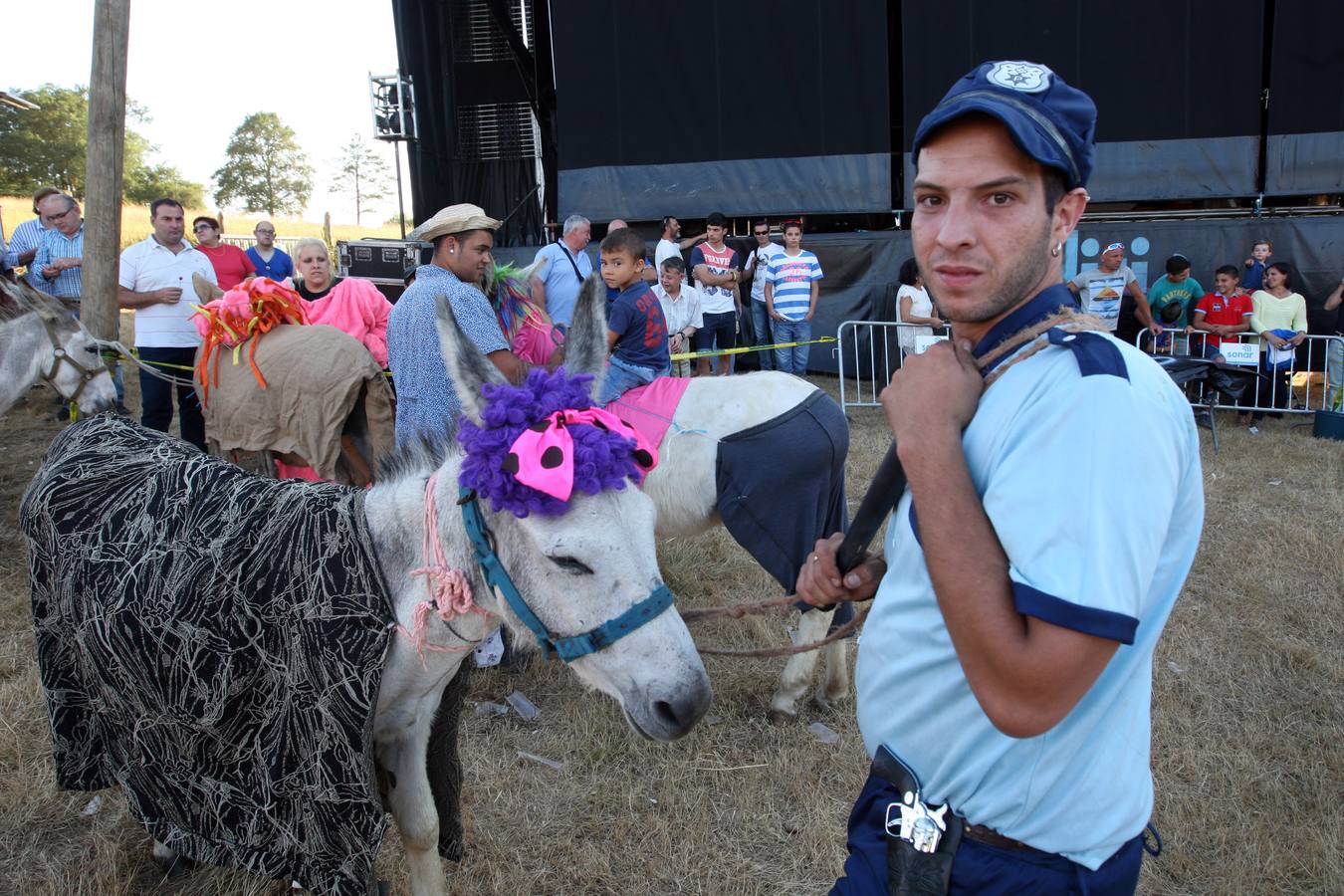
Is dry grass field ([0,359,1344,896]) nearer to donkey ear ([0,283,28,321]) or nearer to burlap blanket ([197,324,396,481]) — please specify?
Answer: burlap blanket ([197,324,396,481])

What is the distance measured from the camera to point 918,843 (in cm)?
130

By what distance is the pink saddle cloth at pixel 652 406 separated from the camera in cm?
408

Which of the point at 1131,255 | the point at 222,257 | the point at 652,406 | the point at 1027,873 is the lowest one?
the point at 1027,873

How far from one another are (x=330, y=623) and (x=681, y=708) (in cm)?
92

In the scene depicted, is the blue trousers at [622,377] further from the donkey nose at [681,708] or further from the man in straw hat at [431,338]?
the donkey nose at [681,708]

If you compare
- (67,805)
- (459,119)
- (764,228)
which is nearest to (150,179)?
(459,119)

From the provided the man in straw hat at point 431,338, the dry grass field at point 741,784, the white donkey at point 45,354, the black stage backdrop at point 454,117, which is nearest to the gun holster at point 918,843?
the dry grass field at point 741,784

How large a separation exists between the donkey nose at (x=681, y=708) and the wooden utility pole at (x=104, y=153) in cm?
573

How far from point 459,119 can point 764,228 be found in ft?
20.0

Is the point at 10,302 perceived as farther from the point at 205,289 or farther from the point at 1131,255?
the point at 1131,255

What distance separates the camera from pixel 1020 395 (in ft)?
3.75

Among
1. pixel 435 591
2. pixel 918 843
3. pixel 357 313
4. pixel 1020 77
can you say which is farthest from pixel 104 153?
pixel 918 843

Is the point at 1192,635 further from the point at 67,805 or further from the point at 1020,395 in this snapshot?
the point at 67,805

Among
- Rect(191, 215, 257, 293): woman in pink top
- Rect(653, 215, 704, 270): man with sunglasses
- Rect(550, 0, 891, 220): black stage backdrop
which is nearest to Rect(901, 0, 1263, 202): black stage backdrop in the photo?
Rect(550, 0, 891, 220): black stage backdrop
